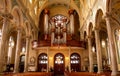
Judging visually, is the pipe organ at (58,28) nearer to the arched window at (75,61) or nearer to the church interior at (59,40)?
the church interior at (59,40)

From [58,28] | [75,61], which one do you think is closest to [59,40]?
[58,28]

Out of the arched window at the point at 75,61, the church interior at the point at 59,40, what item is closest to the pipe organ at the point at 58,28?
the church interior at the point at 59,40

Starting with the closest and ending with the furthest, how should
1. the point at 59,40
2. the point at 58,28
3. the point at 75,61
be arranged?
the point at 59,40 → the point at 75,61 → the point at 58,28

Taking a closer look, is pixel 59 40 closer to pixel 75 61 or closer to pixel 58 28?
pixel 58 28

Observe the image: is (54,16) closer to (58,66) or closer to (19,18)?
(58,66)

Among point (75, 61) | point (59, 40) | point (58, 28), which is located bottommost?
point (75, 61)

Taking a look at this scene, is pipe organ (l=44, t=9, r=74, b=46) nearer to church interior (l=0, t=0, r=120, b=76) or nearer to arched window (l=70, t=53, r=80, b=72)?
church interior (l=0, t=0, r=120, b=76)

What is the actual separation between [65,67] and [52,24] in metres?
8.82

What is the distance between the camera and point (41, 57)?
23.8 metres

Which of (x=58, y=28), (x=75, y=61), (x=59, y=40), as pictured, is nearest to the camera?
(x=59, y=40)

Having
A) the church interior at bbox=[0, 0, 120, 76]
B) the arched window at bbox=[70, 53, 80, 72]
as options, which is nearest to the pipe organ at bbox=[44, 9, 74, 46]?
the church interior at bbox=[0, 0, 120, 76]

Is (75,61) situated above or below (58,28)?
below

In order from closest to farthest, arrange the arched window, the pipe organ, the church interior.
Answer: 1. the church interior
2. the pipe organ
3. the arched window

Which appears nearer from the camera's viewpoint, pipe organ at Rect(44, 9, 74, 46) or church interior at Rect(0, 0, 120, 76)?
church interior at Rect(0, 0, 120, 76)
